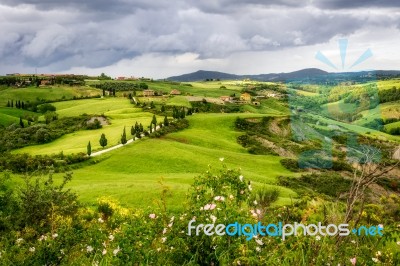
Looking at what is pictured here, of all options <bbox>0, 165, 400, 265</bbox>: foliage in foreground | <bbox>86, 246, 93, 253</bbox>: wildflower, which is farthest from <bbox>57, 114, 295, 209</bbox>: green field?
<bbox>0, 165, 400, 265</bbox>: foliage in foreground

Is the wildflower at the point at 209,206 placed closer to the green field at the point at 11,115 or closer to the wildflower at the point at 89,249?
the wildflower at the point at 89,249

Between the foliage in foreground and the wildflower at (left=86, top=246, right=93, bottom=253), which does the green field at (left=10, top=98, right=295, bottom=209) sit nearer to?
the wildflower at (left=86, top=246, right=93, bottom=253)

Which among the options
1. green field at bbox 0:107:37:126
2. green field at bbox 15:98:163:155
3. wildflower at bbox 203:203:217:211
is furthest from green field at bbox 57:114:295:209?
green field at bbox 0:107:37:126

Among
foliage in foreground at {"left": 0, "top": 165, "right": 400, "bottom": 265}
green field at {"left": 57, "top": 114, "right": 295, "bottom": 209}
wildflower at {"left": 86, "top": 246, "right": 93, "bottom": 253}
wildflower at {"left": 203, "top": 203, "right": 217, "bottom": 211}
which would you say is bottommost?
green field at {"left": 57, "top": 114, "right": 295, "bottom": 209}

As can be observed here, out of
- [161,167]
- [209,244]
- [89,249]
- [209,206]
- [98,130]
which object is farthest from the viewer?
[98,130]

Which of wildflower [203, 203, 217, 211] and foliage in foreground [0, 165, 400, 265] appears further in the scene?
wildflower [203, 203, 217, 211]

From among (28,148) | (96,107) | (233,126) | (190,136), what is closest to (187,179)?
(190,136)

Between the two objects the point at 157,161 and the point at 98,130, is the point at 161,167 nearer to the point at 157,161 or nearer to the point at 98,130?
the point at 157,161

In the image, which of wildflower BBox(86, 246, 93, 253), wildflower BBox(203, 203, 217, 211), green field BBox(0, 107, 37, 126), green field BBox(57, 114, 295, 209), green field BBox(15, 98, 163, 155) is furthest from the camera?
green field BBox(0, 107, 37, 126)

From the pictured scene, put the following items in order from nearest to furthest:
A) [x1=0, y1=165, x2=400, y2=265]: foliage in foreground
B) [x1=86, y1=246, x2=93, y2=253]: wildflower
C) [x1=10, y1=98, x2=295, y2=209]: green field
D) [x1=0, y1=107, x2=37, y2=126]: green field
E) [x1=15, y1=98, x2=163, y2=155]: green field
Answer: [x1=0, y1=165, x2=400, y2=265]: foliage in foreground
[x1=86, y1=246, x2=93, y2=253]: wildflower
[x1=10, y1=98, x2=295, y2=209]: green field
[x1=15, y1=98, x2=163, y2=155]: green field
[x1=0, y1=107, x2=37, y2=126]: green field

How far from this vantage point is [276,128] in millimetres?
125625

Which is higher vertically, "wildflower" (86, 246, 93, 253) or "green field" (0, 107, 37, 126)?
"wildflower" (86, 246, 93, 253)

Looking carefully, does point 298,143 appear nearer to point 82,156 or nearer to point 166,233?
point 82,156

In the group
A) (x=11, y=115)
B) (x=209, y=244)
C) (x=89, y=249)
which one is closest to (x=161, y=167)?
(x=89, y=249)
